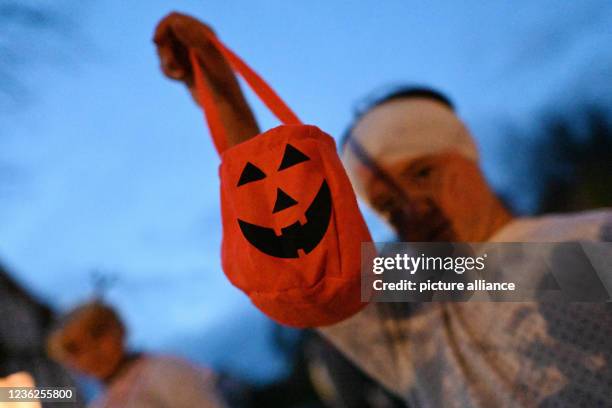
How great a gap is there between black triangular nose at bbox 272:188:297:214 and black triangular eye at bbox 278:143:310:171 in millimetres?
37

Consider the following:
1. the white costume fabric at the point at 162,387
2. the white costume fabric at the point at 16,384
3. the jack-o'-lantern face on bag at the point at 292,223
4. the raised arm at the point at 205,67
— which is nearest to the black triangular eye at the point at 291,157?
the jack-o'-lantern face on bag at the point at 292,223

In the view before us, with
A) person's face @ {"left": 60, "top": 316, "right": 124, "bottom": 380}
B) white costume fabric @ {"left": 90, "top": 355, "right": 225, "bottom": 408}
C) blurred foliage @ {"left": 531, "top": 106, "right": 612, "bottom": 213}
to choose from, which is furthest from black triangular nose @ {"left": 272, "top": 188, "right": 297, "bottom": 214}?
blurred foliage @ {"left": 531, "top": 106, "right": 612, "bottom": 213}

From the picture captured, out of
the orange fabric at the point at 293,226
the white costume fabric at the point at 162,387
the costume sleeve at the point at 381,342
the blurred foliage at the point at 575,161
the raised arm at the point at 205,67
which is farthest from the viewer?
the blurred foliage at the point at 575,161

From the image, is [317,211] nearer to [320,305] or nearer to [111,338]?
[320,305]

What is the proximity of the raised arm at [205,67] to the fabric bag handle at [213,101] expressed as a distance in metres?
0.02

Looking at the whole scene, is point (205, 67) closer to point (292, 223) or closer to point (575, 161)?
point (292, 223)

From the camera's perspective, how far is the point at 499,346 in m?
1.08

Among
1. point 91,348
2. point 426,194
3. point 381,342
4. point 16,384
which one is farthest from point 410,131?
point 91,348

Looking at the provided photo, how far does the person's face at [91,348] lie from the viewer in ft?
6.23

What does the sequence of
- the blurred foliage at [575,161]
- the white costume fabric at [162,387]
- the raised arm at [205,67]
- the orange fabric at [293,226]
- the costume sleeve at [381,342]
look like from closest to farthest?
the orange fabric at [293,226] → the raised arm at [205,67] → the costume sleeve at [381,342] → the white costume fabric at [162,387] → the blurred foliage at [575,161]

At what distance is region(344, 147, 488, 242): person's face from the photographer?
3.90 feet

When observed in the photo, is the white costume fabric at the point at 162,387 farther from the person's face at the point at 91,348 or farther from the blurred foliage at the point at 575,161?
the blurred foliage at the point at 575,161

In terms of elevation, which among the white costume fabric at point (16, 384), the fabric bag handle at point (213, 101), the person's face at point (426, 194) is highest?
the fabric bag handle at point (213, 101)

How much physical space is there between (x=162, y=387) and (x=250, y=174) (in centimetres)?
126
